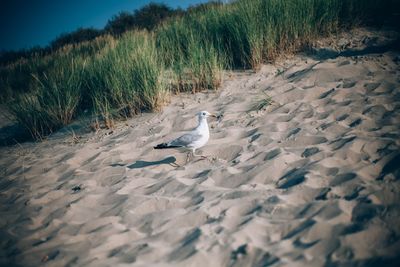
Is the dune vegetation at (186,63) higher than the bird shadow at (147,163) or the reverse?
→ higher

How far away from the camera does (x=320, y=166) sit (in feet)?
10.7

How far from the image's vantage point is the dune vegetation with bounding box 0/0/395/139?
6254 millimetres

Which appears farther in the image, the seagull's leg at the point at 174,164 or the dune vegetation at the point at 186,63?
the dune vegetation at the point at 186,63

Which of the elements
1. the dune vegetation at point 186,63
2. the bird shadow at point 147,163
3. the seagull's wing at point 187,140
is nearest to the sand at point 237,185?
the bird shadow at point 147,163

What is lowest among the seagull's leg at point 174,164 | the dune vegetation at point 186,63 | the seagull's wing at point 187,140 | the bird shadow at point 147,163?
the seagull's leg at point 174,164

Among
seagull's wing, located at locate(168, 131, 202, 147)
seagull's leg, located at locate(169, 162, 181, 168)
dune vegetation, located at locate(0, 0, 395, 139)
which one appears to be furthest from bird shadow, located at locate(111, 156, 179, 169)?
dune vegetation, located at locate(0, 0, 395, 139)

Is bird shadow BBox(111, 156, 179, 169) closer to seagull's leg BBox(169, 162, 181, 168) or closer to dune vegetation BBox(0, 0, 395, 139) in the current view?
seagull's leg BBox(169, 162, 181, 168)

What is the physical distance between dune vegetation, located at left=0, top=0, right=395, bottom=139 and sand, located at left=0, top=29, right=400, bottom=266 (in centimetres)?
62

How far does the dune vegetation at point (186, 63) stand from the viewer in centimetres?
625

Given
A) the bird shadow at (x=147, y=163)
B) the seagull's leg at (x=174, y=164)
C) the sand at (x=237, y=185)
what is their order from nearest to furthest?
1. the sand at (x=237, y=185)
2. the seagull's leg at (x=174, y=164)
3. the bird shadow at (x=147, y=163)

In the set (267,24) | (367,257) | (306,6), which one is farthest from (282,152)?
(306,6)

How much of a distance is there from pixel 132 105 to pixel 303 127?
3.52m

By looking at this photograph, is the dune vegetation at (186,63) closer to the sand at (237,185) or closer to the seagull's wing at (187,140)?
the sand at (237,185)

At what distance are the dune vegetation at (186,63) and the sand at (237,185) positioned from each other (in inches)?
24.3
